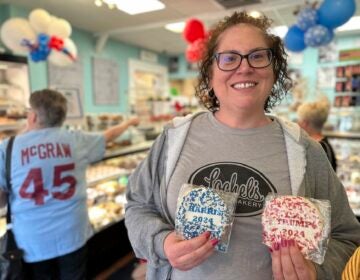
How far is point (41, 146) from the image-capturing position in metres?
1.94

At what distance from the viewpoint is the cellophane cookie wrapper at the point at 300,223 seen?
0.79m

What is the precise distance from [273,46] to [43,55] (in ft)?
9.45

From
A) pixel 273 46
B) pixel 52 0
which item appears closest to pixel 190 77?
pixel 52 0

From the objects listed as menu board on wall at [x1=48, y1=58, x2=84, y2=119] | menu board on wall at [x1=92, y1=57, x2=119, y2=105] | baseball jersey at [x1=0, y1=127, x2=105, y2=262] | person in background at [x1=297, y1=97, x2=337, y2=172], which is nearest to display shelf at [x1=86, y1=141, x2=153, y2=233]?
baseball jersey at [x1=0, y1=127, x2=105, y2=262]

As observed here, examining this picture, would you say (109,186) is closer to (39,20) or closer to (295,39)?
(39,20)

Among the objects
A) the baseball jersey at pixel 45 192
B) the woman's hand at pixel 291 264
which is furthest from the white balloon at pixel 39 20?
the woman's hand at pixel 291 264

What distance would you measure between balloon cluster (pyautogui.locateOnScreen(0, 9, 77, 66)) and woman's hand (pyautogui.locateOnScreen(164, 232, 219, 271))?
9.90ft

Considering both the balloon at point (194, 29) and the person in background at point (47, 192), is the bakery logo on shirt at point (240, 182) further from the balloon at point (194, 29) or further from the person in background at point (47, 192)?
the balloon at point (194, 29)

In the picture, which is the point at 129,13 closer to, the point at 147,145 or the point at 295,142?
the point at 147,145

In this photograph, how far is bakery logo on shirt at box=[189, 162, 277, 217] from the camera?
2.99ft

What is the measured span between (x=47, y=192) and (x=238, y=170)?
5.03ft

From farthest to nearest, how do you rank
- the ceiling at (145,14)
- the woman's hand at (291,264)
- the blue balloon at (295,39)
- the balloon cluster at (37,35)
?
the ceiling at (145,14) → the blue balloon at (295,39) → the balloon cluster at (37,35) → the woman's hand at (291,264)

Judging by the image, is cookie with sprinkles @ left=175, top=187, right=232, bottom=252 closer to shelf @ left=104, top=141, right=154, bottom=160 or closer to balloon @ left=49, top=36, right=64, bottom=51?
shelf @ left=104, top=141, right=154, bottom=160

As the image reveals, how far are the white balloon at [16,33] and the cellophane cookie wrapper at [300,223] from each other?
10.4 ft
